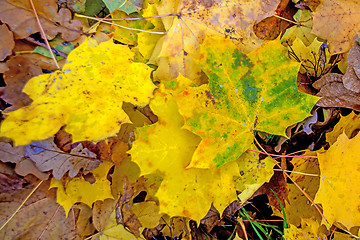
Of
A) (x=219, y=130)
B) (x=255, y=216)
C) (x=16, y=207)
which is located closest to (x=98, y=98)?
(x=219, y=130)

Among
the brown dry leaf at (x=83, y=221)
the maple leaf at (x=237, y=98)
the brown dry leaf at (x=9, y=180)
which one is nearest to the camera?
the maple leaf at (x=237, y=98)

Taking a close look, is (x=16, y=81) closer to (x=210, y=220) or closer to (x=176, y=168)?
(x=176, y=168)

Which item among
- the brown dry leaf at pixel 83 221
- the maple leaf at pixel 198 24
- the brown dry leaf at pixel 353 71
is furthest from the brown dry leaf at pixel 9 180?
the brown dry leaf at pixel 353 71

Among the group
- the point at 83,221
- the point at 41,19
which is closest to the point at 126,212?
the point at 83,221

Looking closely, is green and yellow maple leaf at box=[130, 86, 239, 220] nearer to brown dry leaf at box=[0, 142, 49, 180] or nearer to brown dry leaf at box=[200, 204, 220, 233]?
brown dry leaf at box=[200, 204, 220, 233]

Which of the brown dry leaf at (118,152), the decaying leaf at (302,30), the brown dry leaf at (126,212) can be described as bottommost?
the brown dry leaf at (126,212)

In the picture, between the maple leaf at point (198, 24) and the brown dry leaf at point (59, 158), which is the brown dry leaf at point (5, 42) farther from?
the maple leaf at point (198, 24)

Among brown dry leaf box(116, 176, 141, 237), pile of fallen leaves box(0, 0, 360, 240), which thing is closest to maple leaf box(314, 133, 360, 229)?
pile of fallen leaves box(0, 0, 360, 240)
